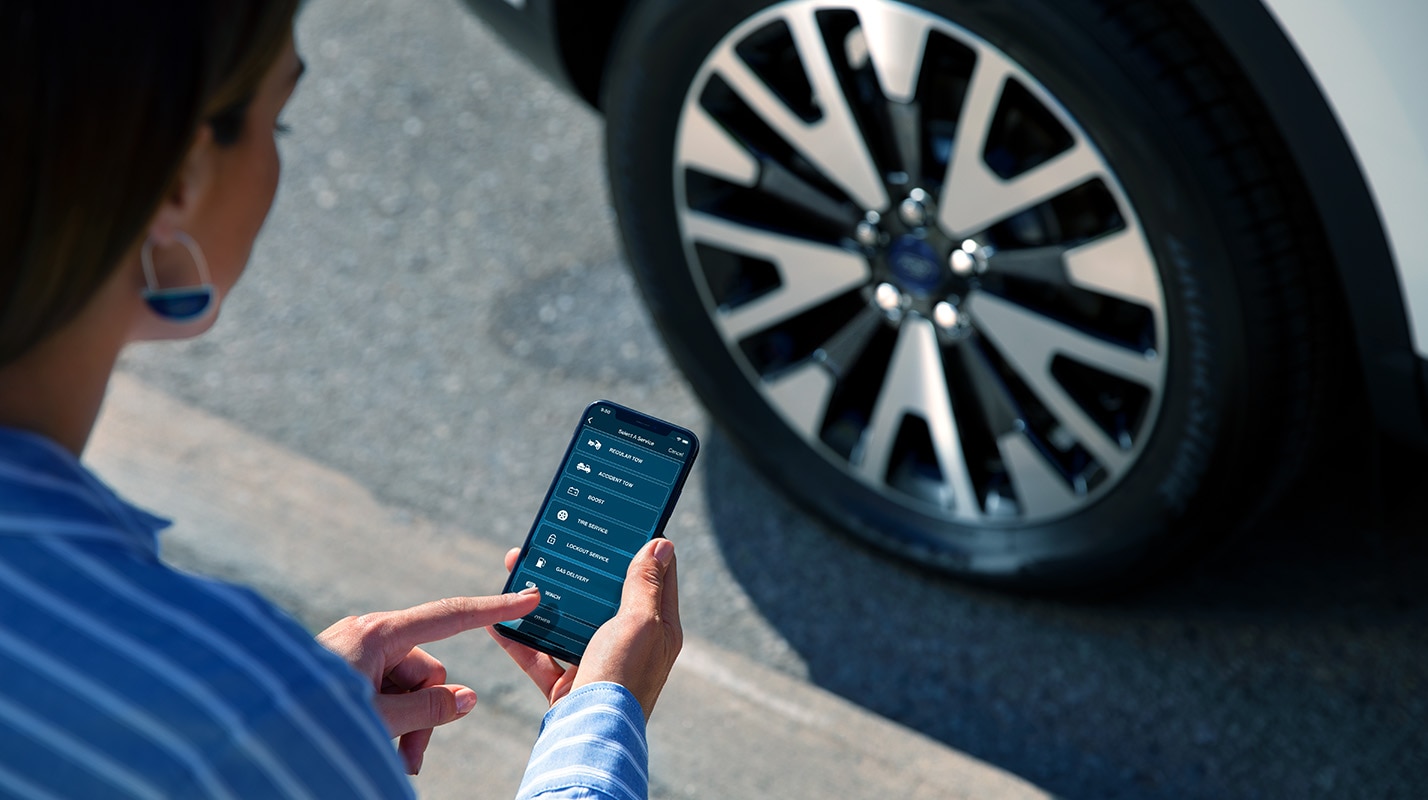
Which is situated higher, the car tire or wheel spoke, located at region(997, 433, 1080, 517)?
the car tire

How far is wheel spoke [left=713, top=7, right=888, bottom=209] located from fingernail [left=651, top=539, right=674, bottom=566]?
99cm

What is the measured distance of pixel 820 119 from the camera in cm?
231

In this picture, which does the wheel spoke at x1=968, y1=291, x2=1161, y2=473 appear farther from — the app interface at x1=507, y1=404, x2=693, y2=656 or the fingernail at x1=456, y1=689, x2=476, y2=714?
the fingernail at x1=456, y1=689, x2=476, y2=714

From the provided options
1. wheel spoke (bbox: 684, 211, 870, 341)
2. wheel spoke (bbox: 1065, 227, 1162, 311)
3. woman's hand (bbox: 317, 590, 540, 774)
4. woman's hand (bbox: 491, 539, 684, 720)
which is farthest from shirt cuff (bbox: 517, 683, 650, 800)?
wheel spoke (bbox: 684, 211, 870, 341)

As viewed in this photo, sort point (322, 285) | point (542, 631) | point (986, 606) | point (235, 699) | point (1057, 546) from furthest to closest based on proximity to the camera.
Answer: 1. point (322, 285)
2. point (986, 606)
3. point (1057, 546)
4. point (542, 631)
5. point (235, 699)

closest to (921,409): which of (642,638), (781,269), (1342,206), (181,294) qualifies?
(781,269)

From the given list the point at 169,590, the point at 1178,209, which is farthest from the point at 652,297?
the point at 169,590

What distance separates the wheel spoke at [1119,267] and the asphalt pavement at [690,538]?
0.51 m

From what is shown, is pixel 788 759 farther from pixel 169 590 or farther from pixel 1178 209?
pixel 169 590

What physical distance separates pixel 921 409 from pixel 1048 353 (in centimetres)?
25

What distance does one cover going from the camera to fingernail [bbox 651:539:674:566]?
145cm

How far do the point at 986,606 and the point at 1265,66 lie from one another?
1.08 m

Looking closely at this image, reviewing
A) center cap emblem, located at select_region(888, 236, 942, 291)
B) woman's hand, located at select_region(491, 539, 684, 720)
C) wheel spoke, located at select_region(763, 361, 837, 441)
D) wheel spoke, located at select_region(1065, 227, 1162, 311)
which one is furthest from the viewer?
wheel spoke, located at select_region(763, 361, 837, 441)

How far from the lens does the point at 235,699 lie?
0.78 meters
